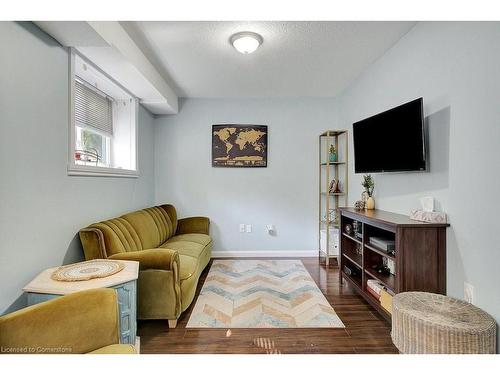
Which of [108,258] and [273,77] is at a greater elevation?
[273,77]

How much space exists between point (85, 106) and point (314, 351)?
2.84 m

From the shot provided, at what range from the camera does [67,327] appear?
108 centimetres

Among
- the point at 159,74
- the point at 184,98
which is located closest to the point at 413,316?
the point at 159,74

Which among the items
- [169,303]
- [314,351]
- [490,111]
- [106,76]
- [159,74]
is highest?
[159,74]

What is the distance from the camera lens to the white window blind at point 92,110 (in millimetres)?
2371

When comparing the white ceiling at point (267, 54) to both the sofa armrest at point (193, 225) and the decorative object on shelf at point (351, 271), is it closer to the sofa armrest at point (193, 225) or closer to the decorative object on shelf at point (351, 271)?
the sofa armrest at point (193, 225)

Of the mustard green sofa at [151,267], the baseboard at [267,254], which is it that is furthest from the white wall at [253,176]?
the mustard green sofa at [151,267]

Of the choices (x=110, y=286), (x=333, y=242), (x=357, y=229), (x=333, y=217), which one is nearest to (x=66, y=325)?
(x=110, y=286)

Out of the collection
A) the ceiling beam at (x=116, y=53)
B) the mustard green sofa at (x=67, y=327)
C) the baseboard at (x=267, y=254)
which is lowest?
the baseboard at (x=267, y=254)

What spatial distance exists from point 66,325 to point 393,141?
2.48 metres

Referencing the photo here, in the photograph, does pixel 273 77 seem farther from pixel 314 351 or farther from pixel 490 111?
pixel 314 351

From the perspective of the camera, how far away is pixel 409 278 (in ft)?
5.77

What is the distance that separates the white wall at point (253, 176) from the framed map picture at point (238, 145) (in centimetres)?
10

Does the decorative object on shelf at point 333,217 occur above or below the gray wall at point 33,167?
below
